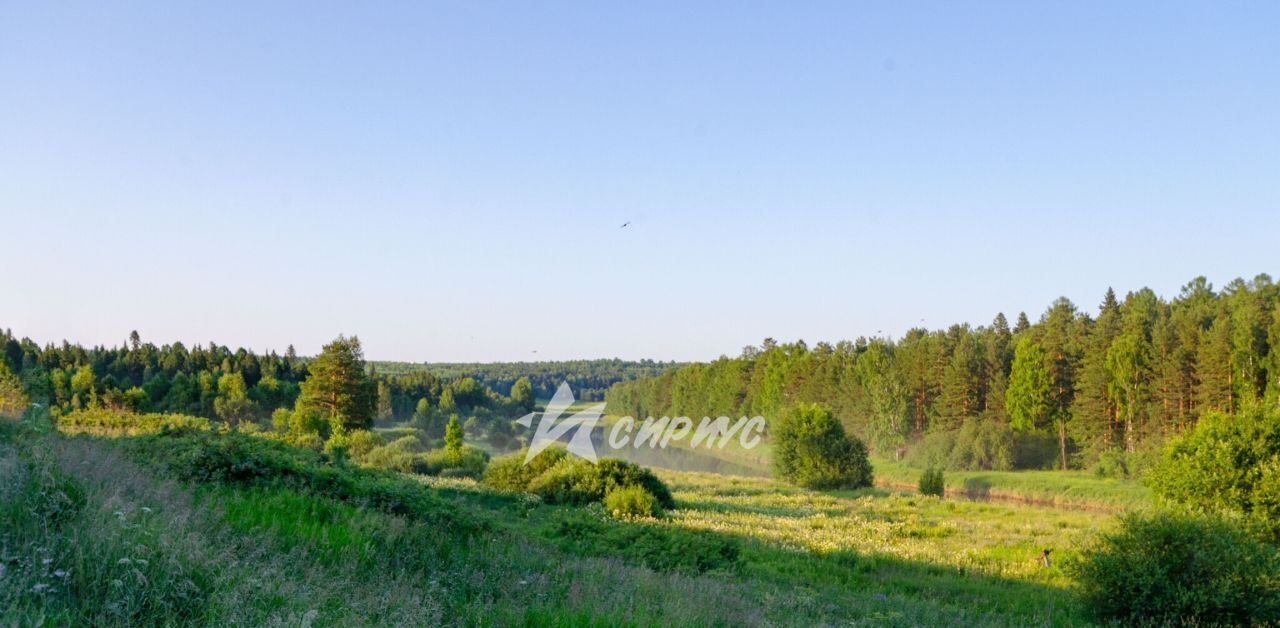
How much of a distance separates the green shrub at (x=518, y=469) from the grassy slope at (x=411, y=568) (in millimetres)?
9434

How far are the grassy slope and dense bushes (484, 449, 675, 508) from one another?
18.9 feet

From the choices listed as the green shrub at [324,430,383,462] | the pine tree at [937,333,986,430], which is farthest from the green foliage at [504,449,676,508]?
the pine tree at [937,333,986,430]

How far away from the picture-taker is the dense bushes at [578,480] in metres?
22.7

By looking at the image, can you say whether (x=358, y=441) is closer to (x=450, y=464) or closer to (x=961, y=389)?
(x=450, y=464)

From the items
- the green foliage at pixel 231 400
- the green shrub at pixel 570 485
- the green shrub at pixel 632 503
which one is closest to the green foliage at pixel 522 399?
the green foliage at pixel 231 400

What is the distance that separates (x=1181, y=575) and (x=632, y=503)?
506 inches

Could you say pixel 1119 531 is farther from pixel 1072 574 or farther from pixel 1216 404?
pixel 1216 404

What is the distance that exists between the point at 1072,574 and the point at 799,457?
30.9 m

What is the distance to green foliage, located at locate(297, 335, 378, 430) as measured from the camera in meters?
38.8

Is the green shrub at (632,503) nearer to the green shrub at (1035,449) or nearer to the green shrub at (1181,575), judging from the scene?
the green shrub at (1181,575)

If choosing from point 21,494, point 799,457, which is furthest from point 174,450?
point 799,457

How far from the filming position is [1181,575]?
11.2 m

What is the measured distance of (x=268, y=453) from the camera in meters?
10.7

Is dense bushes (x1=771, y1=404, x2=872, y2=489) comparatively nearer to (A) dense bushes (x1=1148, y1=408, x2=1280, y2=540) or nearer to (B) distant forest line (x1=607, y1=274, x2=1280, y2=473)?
(B) distant forest line (x1=607, y1=274, x2=1280, y2=473)
